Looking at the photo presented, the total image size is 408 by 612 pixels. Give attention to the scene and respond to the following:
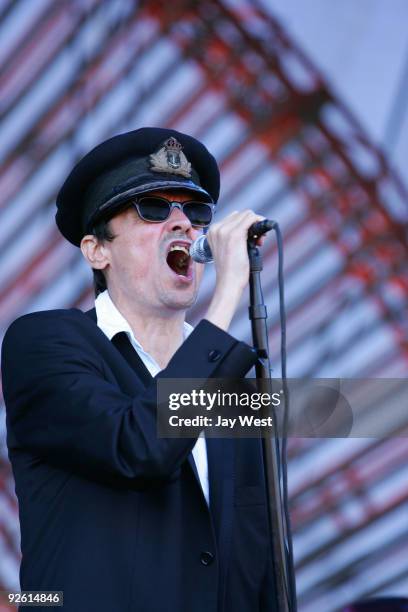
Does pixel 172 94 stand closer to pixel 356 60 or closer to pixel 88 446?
pixel 356 60

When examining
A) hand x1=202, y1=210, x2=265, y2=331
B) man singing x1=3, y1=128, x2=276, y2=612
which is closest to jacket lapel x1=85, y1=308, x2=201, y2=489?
man singing x1=3, y1=128, x2=276, y2=612

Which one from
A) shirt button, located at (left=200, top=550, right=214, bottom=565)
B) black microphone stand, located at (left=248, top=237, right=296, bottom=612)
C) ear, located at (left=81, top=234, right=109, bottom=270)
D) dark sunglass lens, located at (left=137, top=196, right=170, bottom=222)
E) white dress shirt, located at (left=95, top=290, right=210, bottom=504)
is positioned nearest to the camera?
black microphone stand, located at (left=248, top=237, right=296, bottom=612)

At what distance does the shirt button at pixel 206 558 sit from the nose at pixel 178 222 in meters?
0.55

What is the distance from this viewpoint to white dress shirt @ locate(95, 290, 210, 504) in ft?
5.20

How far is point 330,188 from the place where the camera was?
2.69 m

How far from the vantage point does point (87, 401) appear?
1.40 m

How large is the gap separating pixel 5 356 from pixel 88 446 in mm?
269

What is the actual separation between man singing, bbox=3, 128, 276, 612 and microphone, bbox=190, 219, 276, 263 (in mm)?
14

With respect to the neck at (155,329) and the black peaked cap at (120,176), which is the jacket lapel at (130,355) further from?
the black peaked cap at (120,176)

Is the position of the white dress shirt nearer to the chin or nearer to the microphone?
the chin

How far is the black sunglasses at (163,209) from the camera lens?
1.69 m

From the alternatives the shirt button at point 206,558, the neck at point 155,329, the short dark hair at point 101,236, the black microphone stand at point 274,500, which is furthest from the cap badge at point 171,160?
the shirt button at point 206,558

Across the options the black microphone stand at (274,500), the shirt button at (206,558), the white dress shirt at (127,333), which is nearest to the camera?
the black microphone stand at (274,500)

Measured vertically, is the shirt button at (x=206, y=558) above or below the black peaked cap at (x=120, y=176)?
below
